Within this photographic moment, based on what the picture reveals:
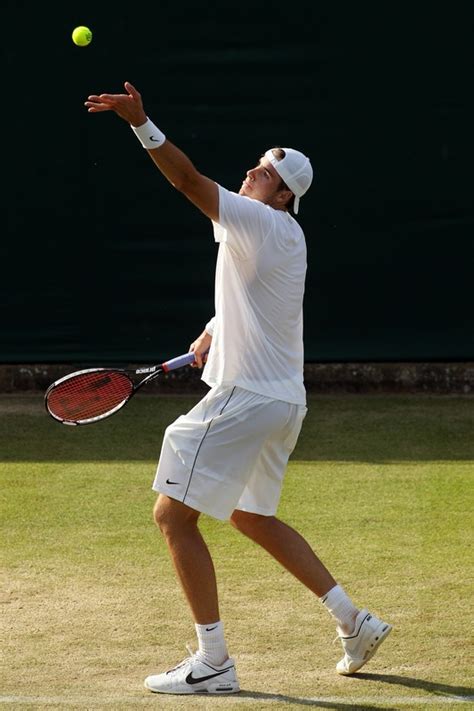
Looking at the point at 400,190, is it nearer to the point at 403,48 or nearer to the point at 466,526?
the point at 403,48

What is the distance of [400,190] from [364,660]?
5152mm

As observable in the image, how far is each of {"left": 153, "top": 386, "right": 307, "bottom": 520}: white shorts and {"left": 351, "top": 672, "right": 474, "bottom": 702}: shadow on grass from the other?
723 millimetres

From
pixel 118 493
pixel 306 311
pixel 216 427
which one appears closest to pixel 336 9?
pixel 306 311

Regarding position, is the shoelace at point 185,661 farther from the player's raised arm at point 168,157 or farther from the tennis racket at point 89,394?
the player's raised arm at point 168,157

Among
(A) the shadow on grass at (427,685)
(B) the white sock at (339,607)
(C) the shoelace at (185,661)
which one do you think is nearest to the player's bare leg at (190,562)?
(C) the shoelace at (185,661)

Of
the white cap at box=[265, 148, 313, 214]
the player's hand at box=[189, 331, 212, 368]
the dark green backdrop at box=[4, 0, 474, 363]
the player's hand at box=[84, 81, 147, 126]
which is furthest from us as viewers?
the dark green backdrop at box=[4, 0, 474, 363]

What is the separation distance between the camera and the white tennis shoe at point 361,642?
14.7ft

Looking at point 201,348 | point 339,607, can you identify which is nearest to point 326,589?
point 339,607

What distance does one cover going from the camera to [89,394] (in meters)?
5.08

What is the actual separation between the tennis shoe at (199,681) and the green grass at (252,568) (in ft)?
0.15

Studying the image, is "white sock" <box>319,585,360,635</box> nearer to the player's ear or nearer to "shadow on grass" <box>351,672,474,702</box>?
"shadow on grass" <box>351,672,474,702</box>

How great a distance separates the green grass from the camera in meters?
4.45

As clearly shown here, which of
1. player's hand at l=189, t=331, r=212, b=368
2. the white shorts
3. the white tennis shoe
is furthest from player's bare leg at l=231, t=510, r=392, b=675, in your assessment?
player's hand at l=189, t=331, r=212, b=368

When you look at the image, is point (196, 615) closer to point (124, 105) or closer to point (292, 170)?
point (292, 170)
